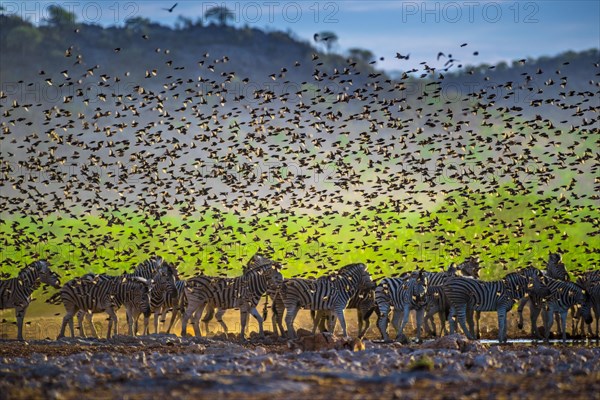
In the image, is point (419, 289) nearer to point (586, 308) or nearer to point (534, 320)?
point (534, 320)

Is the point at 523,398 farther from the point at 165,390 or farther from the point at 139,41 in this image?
the point at 139,41

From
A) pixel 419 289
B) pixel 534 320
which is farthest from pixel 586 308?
pixel 419 289

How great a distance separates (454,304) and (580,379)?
45.2 ft

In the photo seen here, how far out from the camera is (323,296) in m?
34.0

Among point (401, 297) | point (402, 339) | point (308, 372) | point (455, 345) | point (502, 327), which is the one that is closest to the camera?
point (308, 372)

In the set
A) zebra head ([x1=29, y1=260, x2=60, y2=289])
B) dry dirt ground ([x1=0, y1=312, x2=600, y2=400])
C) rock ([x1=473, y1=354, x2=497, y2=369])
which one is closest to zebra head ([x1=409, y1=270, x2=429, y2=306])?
dry dirt ground ([x1=0, y1=312, x2=600, y2=400])

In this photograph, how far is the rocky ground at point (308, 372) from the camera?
1819 cm

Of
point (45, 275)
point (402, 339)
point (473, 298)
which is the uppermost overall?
point (45, 275)

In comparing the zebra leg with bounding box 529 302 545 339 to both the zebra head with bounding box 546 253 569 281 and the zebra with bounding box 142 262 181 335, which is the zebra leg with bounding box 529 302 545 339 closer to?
the zebra head with bounding box 546 253 569 281

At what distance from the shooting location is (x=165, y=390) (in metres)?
18.3

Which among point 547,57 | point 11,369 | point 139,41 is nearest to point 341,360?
point 11,369

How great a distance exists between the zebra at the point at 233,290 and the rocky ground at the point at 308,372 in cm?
628

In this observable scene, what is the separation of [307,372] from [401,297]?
14030 millimetres

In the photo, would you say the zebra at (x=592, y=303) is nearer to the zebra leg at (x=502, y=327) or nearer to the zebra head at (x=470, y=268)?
the zebra leg at (x=502, y=327)
